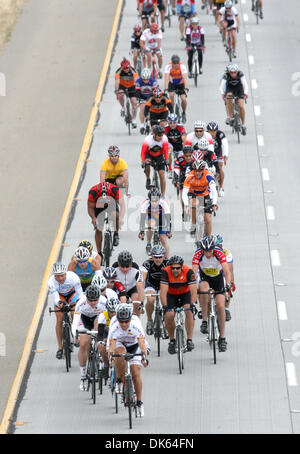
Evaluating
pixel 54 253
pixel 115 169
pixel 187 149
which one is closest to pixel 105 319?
pixel 115 169

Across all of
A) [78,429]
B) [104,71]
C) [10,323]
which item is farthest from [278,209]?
[104,71]

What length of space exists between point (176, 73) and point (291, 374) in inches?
509

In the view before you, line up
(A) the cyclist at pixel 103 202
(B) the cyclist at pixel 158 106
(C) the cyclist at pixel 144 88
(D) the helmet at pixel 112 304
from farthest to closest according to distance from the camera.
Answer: (C) the cyclist at pixel 144 88 < (B) the cyclist at pixel 158 106 < (A) the cyclist at pixel 103 202 < (D) the helmet at pixel 112 304

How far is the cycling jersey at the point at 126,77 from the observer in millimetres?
30055

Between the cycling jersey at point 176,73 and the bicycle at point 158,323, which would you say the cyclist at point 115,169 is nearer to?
the bicycle at point 158,323

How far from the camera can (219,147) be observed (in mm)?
25188

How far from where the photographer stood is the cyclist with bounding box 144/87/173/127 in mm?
27730

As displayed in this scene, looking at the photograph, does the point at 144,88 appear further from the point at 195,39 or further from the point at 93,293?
the point at 93,293

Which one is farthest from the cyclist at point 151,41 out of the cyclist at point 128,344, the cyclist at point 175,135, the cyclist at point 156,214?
the cyclist at point 128,344

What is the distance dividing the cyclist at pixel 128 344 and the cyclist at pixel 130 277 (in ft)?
6.15

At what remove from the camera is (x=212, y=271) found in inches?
760

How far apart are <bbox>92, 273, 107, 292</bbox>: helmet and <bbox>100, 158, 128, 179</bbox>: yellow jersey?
5.67 m
